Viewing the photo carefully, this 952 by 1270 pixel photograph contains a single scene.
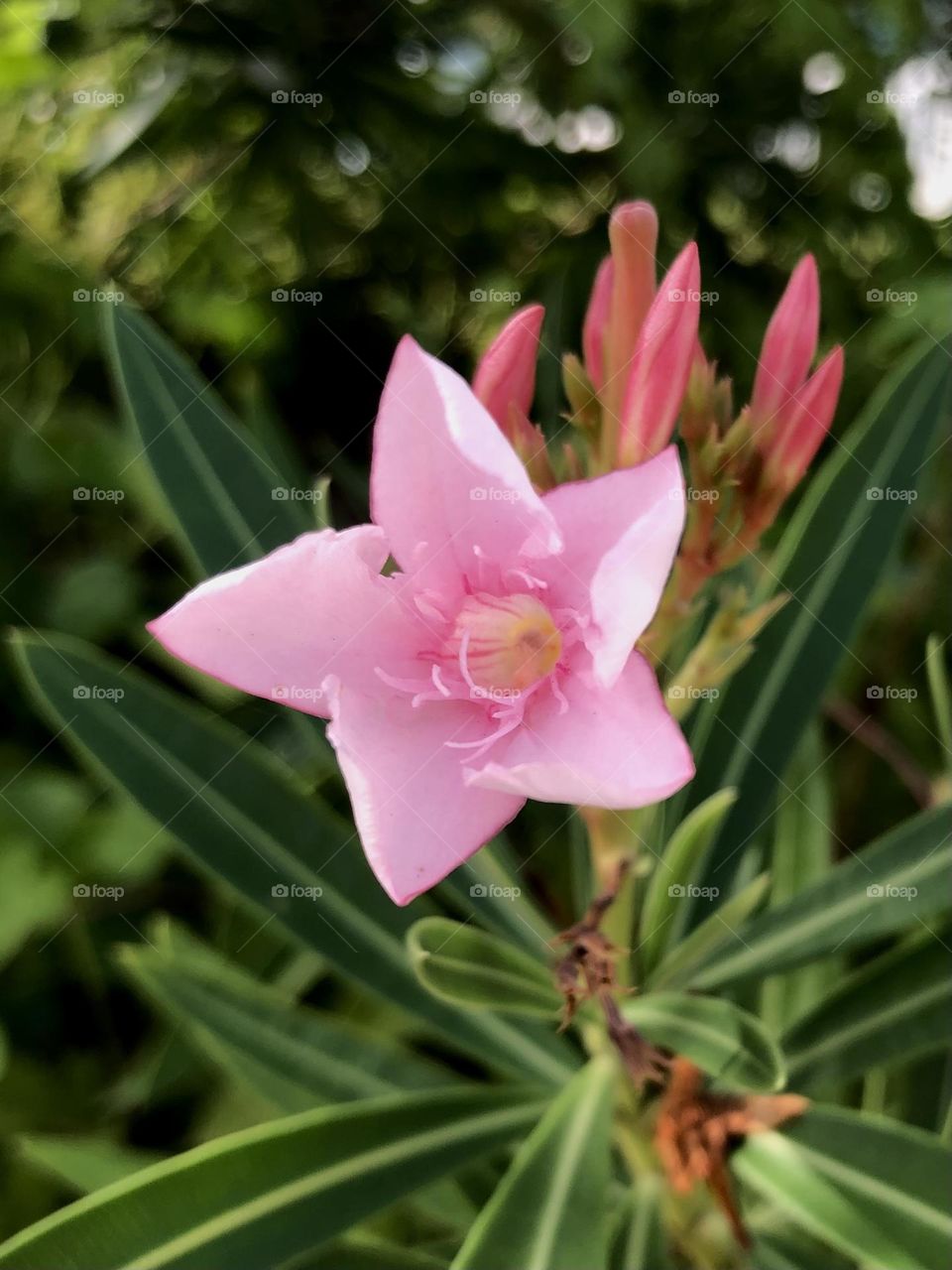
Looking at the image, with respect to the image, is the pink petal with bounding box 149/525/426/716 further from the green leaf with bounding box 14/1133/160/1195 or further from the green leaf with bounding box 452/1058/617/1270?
the green leaf with bounding box 14/1133/160/1195

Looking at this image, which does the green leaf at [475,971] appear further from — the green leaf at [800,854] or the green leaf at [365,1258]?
the green leaf at [800,854]

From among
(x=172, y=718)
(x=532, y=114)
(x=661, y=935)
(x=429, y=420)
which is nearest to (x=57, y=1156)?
(x=172, y=718)

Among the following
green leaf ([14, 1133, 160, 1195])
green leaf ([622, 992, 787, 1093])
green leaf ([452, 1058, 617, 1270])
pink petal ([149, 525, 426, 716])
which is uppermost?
pink petal ([149, 525, 426, 716])

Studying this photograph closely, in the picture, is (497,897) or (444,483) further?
(497,897)

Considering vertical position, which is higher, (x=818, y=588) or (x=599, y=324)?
(x=599, y=324)

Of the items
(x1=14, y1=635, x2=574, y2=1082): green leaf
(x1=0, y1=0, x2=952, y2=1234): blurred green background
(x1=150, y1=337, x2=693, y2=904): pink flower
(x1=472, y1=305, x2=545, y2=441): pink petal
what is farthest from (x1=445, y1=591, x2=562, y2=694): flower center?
(x1=0, y1=0, x2=952, y2=1234): blurred green background

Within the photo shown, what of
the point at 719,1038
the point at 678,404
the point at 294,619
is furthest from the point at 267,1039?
the point at 678,404

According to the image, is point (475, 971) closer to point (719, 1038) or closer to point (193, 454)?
point (719, 1038)
